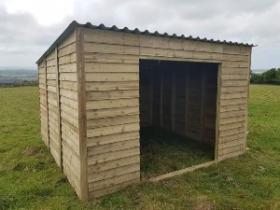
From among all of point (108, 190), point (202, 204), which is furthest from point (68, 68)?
point (202, 204)

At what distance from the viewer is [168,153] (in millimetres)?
9281

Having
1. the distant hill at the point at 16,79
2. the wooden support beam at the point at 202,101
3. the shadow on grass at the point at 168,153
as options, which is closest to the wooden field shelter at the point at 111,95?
the shadow on grass at the point at 168,153

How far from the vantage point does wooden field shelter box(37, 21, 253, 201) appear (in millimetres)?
5867

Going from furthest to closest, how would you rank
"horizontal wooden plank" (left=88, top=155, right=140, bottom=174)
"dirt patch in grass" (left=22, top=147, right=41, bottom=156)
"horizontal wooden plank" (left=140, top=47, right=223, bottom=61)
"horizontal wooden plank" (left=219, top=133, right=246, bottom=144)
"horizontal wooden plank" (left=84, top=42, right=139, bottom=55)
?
1. "dirt patch in grass" (left=22, top=147, right=41, bottom=156)
2. "horizontal wooden plank" (left=219, top=133, right=246, bottom=144)
3. "horizontal wooden plank" (left=140, top=47, right=223, bottom=61)
4. "horizontal wooden plank" (left=88, top=155, right=140, bottom=174)
5. "horizontal wooden plank" (left=84, top=42, right=139, bottom=55)

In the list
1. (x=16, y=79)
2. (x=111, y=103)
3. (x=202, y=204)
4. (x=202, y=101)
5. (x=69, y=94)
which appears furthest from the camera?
(x=16, y=79)

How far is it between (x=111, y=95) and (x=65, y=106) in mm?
1526

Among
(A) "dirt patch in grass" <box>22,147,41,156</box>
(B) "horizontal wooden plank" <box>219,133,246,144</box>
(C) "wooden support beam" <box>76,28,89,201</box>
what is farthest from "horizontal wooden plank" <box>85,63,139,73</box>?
(A) "dirt patch in grass" <box>22,147,41,156</box>

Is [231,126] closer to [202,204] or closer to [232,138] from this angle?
[232,138]

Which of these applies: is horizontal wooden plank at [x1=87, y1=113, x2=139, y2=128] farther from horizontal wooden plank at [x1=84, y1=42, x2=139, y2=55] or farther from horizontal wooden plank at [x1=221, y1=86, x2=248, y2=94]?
horizontal wooden plank at [x1=221, y1=86, x2=248, y2=94]

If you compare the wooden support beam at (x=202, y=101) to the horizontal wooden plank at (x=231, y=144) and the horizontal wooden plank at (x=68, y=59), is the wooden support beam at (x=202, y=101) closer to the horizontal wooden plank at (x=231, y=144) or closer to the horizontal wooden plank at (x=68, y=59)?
the horizontal wooden plank at (x=231, y=144)


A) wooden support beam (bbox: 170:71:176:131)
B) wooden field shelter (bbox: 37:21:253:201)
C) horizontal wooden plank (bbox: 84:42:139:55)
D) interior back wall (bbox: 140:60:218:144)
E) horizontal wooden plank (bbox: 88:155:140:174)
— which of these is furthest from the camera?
wooden support beam (bbox: 170:71:176:131)

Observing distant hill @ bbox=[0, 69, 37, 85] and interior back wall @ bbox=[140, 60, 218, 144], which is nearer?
interior back wall @ bbox=[140, 60, 218, 144]

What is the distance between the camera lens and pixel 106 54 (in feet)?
19.7

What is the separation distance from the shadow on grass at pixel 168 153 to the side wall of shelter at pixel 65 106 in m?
1.92
